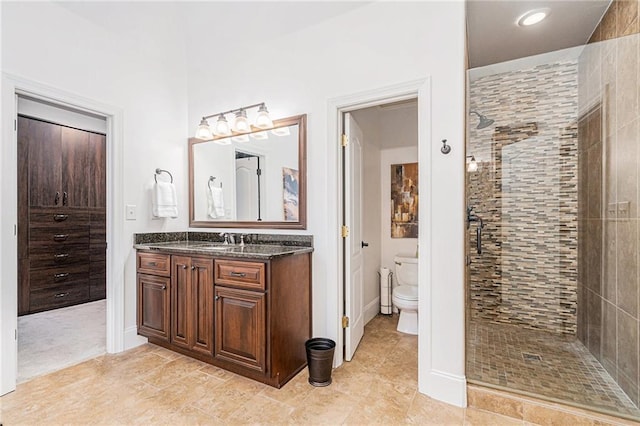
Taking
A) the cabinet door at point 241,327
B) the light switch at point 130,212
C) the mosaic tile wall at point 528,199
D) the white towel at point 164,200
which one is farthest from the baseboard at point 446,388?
the light switch at point 130,212

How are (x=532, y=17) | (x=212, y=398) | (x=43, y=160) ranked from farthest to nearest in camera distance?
1. (x=43, y=160)
2. (x=532, y=17)
3. (x=212, y=398)

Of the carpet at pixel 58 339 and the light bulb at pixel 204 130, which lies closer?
the carpet at pixel 58 339

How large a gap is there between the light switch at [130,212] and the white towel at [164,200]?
0.17m

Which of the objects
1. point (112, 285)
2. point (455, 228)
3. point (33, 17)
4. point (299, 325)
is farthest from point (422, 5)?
point (112, 285)

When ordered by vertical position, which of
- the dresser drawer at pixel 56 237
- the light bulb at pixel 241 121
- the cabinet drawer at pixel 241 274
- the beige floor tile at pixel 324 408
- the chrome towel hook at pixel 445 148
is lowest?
the beige floor tile at pixel 324 408

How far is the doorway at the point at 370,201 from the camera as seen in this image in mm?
2557

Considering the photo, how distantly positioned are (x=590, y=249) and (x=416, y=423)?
1.89m

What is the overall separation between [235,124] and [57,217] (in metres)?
2.82

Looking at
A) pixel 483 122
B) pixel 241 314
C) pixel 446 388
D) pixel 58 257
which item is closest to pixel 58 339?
pixel 58 257

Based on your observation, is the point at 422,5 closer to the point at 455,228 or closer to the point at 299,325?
the point at 455,228

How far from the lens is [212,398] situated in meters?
2.04

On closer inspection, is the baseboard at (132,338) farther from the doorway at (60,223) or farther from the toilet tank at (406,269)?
the toilet tank at (406,269)

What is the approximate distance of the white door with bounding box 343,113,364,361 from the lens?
2545 millimetres

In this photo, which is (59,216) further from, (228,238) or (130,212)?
(228,238)
